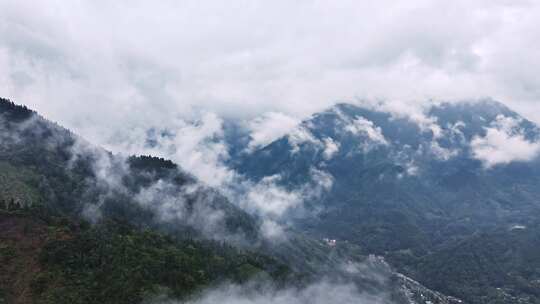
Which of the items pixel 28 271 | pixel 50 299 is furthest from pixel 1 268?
pixel 50 299

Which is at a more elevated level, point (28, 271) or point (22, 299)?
point (28, 271)

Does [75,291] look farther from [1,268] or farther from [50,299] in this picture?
[1,268]

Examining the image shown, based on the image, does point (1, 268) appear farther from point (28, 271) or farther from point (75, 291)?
point (75, 291)

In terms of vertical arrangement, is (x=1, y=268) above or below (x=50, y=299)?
above

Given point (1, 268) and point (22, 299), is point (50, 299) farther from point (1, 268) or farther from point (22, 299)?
point (1, 268)

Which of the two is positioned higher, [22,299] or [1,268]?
[1,268]

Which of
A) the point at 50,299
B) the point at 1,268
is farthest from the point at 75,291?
the point at 1,268
